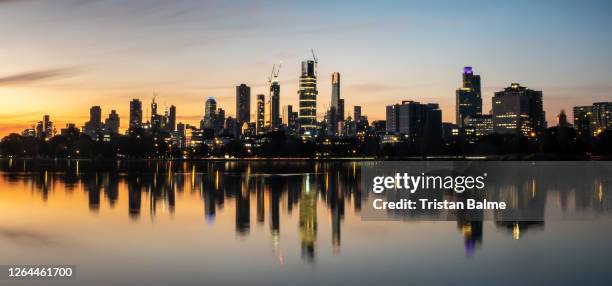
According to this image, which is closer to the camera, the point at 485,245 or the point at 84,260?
the point at 84,260

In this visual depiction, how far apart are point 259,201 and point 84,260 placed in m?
22.8

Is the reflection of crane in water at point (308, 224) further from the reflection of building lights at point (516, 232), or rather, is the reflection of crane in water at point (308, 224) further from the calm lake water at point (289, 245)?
the reflection of building lights at point (516, 232)

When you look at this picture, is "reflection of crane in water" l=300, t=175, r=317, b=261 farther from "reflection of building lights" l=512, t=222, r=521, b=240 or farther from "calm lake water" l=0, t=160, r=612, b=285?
"reflection of building lights" l=512, t=222, r=521, b=240

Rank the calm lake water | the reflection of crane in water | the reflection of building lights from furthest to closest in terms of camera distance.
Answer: the reflection of building lights < the reflection of crane in water < the calm lake water

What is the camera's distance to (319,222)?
3241cm

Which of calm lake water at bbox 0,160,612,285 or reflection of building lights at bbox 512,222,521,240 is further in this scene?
reflection of building lights at bbox 512,222,521,240

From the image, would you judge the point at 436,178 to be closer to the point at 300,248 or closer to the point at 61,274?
the point at 300,248

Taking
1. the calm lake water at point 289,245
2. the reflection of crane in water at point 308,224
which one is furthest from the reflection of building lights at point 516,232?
the reflection of crane in water at point 308,224

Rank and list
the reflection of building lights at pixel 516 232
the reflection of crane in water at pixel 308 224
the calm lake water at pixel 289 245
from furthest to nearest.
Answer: the reflection of building lights at pixel 516 232 → the reflection of crane in water at pixel 308 224 → the calm lake water at pixel 289 245

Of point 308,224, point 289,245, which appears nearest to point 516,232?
point 308,224

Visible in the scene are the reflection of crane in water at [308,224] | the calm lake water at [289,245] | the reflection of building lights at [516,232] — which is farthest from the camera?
the reflection of building lights at [516,232]

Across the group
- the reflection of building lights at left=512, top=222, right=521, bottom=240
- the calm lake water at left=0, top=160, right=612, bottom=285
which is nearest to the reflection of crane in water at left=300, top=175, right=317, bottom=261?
the calm lake water at left=0, top=160, right=612, bottom=285

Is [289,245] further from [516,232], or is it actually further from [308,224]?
[516,232]

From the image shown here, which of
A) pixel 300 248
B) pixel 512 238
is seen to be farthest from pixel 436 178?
pixel 300 248
